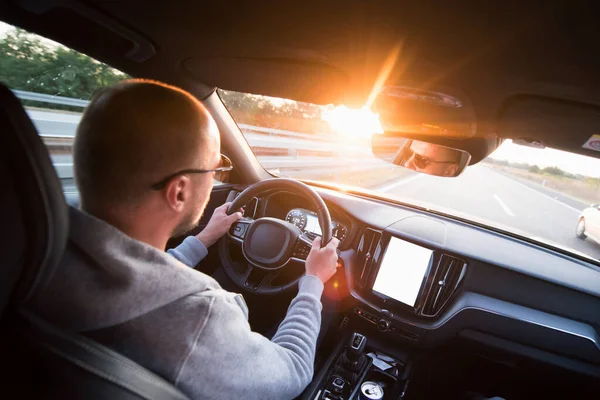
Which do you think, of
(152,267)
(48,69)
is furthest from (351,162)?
(152,267)

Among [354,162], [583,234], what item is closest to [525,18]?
[583,234]

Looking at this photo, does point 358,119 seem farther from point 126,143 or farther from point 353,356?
point 126,143

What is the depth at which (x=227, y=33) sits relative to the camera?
1.96m

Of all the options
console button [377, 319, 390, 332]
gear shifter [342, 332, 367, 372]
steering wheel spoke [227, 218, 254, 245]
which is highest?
steering wheel spoke [227, 218, 254, 245]

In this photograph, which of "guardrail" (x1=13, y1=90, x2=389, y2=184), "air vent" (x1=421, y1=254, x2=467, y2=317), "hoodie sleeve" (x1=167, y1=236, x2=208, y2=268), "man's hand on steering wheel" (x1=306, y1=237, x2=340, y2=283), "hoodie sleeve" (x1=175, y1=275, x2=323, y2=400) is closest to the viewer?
"hoodie sleeve" (x1=175, y1=275, x2=323, y2=400)

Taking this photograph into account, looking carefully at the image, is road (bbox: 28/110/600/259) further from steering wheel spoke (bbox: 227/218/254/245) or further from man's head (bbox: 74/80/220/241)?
steering wheel spoke (bbox: 227/218/254/245)

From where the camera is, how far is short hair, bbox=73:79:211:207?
1.21 m

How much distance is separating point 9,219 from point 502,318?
9.49 feet

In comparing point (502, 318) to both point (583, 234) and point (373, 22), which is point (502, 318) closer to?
point (373, 22)

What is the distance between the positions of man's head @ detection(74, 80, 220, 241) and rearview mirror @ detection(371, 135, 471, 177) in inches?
66.4

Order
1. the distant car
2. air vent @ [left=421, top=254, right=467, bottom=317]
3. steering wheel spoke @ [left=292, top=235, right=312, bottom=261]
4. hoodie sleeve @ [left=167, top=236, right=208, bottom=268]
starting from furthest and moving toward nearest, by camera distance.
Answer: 1. the distant car
2. air vent @ [left=421, top=254, right=467, bottom=317]
3. steering wheel spoke @ [left=292, top=235, right=312, bottom=261]
4. hoodie sleeve @ [left=167, top=236, right=208, bottom=268]

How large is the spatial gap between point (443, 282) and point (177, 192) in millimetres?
2214

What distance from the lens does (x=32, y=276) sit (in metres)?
0.93

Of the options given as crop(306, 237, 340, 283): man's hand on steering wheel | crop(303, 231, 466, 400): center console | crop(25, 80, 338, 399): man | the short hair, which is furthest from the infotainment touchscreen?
the short hair
